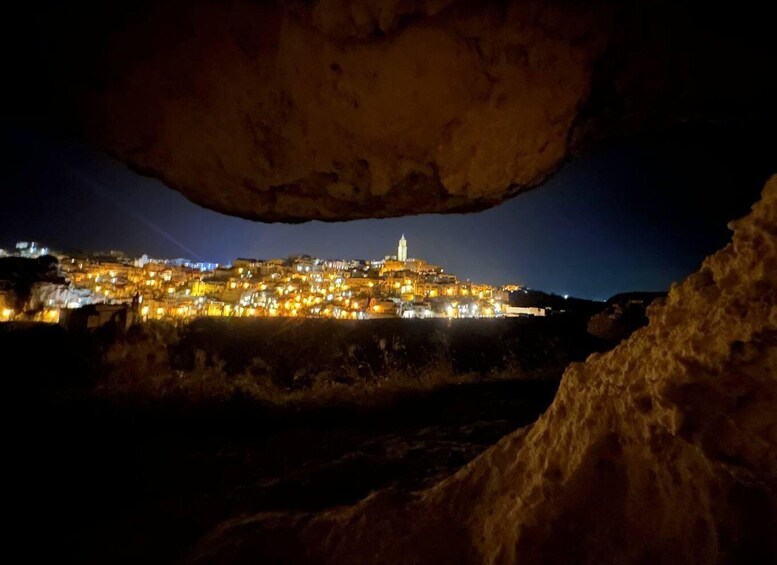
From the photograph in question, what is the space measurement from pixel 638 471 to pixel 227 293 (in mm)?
29670

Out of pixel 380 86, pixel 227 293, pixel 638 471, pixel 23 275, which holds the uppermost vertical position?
pixel 227 293

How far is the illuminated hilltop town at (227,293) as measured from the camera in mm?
17125

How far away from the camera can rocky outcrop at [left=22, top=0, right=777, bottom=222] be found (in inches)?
136

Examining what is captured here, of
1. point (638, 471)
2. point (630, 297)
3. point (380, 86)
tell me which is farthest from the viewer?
point (630, 297)

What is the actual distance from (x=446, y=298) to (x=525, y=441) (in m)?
31.5

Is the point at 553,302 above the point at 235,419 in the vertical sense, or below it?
above

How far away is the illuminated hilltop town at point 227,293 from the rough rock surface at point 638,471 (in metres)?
15.3

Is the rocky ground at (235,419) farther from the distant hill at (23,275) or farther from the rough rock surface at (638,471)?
the distant hill at (23,275)

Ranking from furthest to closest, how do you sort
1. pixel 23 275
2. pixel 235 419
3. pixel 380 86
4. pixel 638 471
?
pixel 23 275, pixel 235 419, pixel 380 86, pixel 638 471

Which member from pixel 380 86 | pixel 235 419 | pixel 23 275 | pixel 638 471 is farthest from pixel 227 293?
pixel 638 471

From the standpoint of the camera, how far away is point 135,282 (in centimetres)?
2680

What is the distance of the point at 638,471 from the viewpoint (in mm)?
1961

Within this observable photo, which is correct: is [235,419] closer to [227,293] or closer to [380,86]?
[380,86]

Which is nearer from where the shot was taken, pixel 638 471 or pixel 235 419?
pixel 638 471
